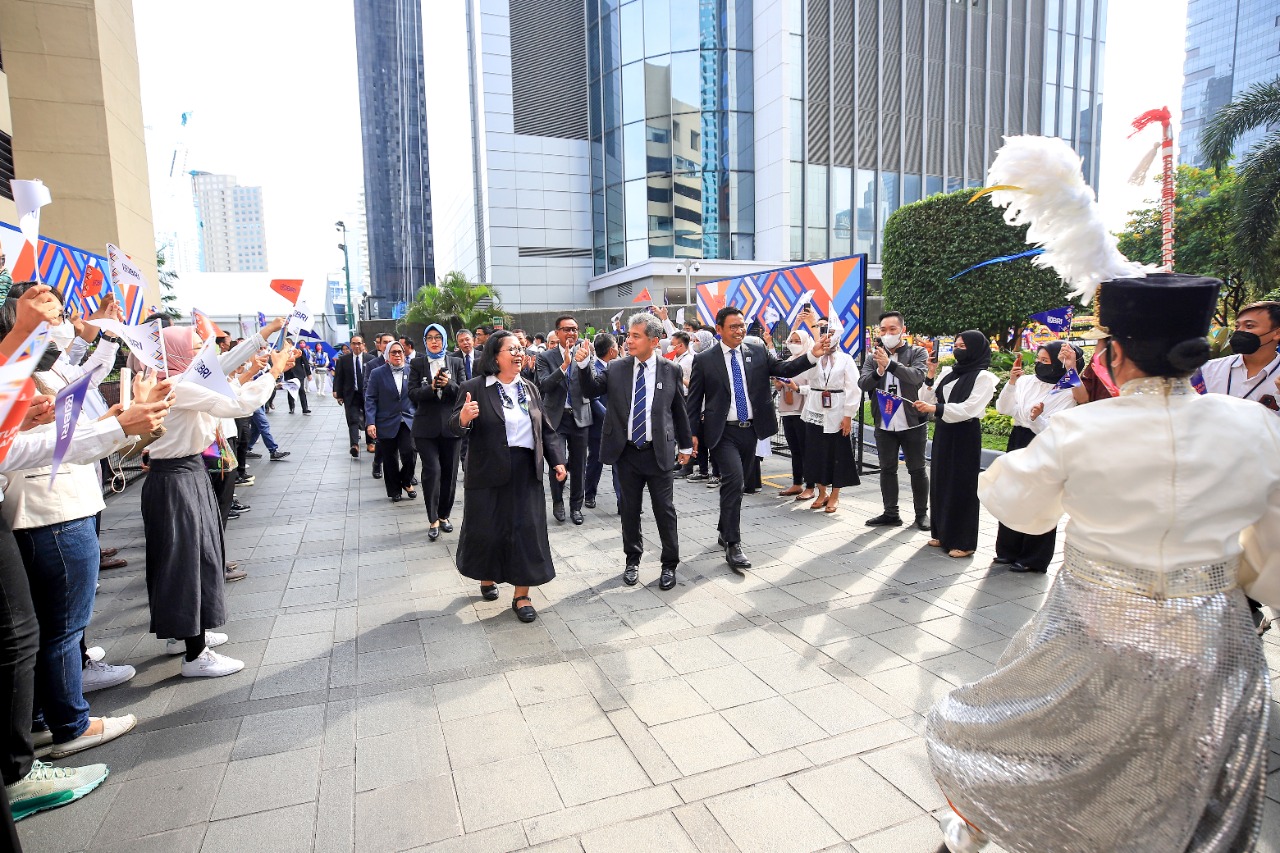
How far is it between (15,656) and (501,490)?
249 centimetres

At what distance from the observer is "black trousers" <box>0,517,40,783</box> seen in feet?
8.21

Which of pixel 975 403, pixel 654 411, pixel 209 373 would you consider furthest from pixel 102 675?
pixel 975 403

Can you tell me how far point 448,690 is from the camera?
356 cm

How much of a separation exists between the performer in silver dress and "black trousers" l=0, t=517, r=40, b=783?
3401mm

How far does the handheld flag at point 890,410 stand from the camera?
6.34 meters

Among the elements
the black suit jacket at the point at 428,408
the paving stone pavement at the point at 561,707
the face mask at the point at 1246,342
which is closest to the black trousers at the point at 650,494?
the paving stone pavement at the point at 561,707

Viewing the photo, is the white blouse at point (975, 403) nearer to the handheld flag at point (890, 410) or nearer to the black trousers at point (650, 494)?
the handheld flag at point (890, 410)

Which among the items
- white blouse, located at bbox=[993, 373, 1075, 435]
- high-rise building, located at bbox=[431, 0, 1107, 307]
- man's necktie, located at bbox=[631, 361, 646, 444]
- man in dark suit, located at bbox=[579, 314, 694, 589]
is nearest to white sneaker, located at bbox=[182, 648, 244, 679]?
man in dark suit, located at bbox=[579, 314, 694, 589]

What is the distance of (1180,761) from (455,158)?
1630 inches

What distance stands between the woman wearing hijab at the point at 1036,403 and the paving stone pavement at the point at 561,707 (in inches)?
7.0

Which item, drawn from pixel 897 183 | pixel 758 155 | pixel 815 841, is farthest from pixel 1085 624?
pixel 897 183

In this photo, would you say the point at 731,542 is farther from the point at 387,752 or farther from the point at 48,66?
the point at 48,66

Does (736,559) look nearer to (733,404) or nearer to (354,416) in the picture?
(733,404)

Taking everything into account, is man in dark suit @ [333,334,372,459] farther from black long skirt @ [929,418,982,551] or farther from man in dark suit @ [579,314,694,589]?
black long skirt @ [929,418,982,551]
